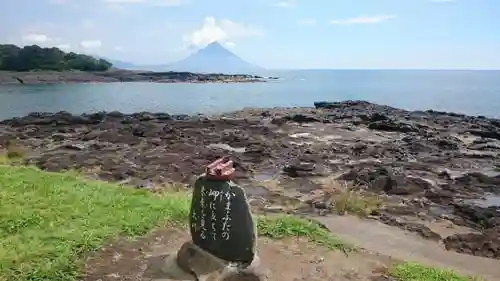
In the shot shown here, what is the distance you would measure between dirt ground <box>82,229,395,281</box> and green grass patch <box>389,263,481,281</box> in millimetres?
216

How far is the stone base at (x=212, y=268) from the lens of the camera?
6.78 meters

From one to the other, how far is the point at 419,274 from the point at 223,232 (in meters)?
3.06

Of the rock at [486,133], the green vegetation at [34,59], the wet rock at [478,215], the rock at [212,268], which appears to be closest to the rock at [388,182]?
the wet rock at [478,215]

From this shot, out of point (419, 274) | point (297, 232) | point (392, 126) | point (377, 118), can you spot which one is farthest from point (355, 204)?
point (377, 118)

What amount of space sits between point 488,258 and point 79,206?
8.25 m

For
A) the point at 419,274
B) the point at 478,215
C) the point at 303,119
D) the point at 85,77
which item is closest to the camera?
the point at 419,274

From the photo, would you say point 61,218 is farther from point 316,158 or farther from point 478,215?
point 316,158

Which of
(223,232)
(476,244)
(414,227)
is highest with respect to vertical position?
(223,232)

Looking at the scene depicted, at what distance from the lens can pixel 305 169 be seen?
1930 cm

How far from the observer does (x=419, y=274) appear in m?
7.75

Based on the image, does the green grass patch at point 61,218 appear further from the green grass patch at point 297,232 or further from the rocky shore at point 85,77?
the rocky shore at point 85,77

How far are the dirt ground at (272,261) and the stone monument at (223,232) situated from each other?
407 mm

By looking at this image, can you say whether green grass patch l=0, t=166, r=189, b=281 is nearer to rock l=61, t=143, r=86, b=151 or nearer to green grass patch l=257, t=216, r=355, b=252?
green grass patch l=257, t=216, r=355, b=252

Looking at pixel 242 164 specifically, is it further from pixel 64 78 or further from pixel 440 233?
pixel 64 78
